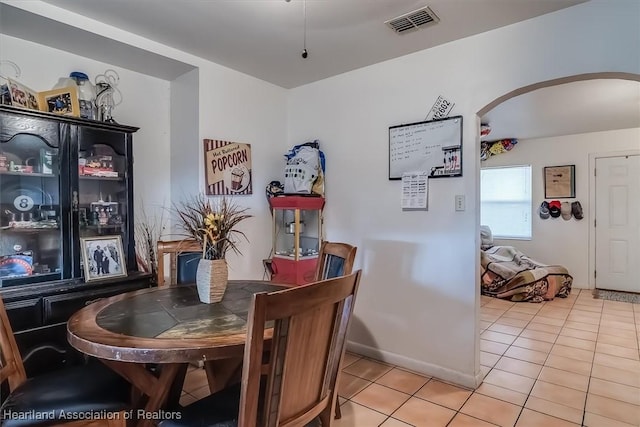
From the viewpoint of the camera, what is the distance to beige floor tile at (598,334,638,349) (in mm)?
3109

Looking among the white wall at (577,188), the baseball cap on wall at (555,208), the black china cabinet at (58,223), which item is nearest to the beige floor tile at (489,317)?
the white wall at (577,188)

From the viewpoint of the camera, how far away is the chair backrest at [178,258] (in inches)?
91.8

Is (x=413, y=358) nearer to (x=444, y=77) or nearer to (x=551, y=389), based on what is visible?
(x=551, y=389)

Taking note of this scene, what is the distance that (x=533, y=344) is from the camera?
3.16 meters

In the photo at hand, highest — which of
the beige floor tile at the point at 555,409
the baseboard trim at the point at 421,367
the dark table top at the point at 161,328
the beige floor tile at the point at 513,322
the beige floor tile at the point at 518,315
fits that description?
the dark table top at the point at 161,328

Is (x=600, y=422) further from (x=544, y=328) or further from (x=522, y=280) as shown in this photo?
(x=522, y=280)

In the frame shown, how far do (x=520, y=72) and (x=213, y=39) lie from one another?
2054 millimetres

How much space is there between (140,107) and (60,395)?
222cm

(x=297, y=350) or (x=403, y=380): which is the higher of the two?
(x=297, y=350)

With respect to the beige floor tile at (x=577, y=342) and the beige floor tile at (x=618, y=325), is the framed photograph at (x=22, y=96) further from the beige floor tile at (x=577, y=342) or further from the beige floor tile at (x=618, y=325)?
the beige floor tile at (x=618, y=325)

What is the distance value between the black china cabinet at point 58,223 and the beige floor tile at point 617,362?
3588 mm

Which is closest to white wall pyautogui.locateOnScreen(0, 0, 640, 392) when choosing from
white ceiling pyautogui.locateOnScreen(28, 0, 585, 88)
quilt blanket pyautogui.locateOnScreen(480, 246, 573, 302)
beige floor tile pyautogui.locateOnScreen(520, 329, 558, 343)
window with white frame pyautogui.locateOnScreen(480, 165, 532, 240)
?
white ceiling pyautogui.locateOnScreen(28, 0, 585, 88)

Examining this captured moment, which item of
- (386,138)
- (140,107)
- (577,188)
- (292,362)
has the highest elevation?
(140,107)

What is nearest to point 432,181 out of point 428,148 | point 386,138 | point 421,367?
point 428,148
